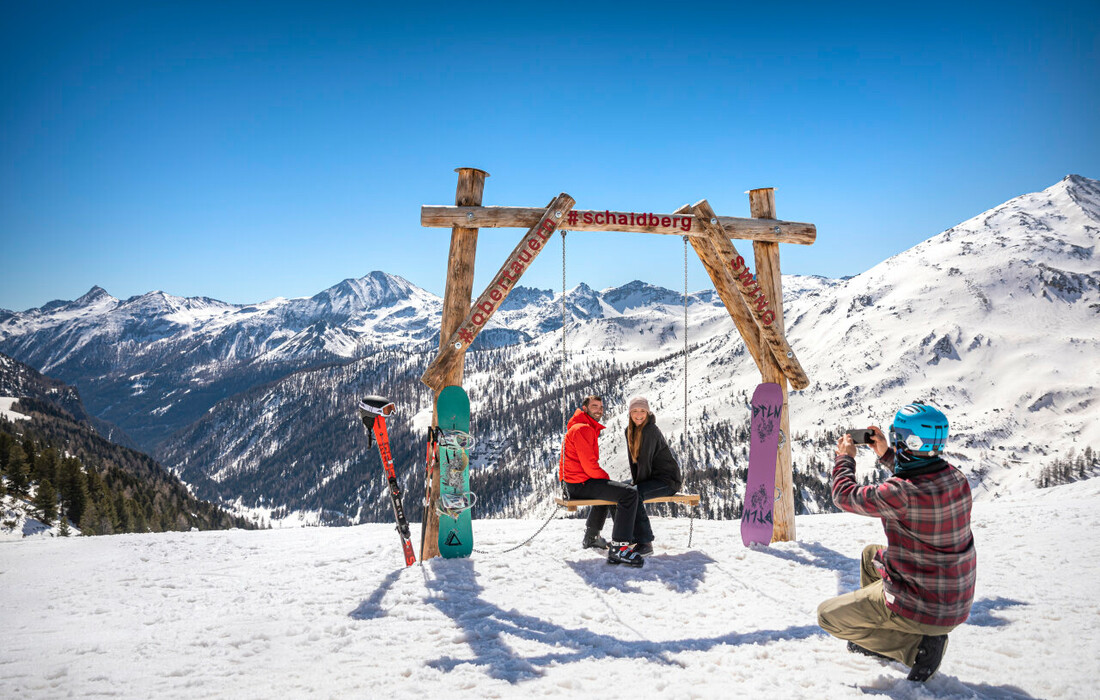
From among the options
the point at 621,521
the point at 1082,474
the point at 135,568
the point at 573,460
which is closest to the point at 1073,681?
the point at 621,521

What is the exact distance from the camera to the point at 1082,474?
427ft

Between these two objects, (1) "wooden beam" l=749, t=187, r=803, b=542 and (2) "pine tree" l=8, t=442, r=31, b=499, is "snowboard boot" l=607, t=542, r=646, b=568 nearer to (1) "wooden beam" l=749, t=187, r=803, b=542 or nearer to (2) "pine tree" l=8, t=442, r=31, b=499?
(1) "wooden beam" l=749, t=187, r=803, b=542

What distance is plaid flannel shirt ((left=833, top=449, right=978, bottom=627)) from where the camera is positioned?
13.4 ft

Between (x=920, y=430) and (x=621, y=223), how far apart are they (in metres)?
6.13

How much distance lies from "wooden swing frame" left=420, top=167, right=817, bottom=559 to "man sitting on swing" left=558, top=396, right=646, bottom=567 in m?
0.20

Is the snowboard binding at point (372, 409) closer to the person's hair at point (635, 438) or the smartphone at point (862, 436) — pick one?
the person's hair at point (635, 438)

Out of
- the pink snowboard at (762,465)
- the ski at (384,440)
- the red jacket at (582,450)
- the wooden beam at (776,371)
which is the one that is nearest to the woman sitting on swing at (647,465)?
the red jacket at (582,450)

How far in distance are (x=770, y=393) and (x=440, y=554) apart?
228 inches

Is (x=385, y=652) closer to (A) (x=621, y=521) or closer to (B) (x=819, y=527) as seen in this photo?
(A) (x=621, y=521)

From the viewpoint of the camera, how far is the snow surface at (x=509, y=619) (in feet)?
15.0

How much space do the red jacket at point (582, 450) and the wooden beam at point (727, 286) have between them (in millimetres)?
3245

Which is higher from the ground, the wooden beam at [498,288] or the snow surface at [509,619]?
the wooden beam at [498,288]

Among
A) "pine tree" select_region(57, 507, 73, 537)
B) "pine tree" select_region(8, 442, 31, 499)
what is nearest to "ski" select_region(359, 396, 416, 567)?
"pine tree" select_region(57, 507, 73, 537)

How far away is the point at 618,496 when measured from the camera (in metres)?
8.24
